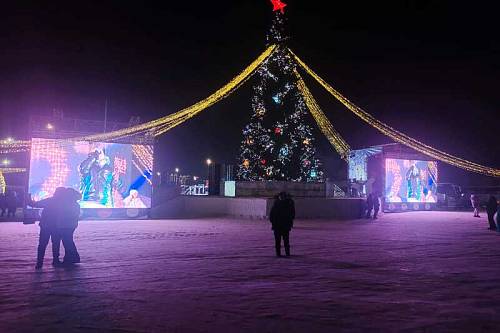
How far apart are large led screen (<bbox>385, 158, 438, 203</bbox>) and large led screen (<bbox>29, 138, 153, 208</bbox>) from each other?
16990 mm

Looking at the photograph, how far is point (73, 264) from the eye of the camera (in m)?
8.94

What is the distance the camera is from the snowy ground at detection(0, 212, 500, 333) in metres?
5.10

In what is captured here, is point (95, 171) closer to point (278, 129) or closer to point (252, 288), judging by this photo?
point (278, 129)

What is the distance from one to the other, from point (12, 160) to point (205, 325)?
5520 centimetres

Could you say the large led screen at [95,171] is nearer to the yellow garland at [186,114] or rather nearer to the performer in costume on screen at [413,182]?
the yellow garland at [186,114]

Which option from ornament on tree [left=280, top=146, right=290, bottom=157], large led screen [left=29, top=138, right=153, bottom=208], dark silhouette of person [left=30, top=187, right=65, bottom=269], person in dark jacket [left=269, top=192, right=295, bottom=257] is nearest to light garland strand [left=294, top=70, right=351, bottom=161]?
ornament on tree [left=280, top=146, right=290, bottom=157]

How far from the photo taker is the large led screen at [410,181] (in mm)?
32156

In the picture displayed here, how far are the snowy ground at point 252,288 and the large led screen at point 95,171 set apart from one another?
9.04 m

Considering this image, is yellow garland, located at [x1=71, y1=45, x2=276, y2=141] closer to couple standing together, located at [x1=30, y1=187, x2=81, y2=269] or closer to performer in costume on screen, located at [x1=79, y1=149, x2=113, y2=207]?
performer in costume on screen, located at [x1=79, y1=149, x2=113, y2=207]

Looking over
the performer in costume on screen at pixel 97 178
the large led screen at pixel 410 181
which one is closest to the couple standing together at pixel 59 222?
the performer in costume on screen at pixel 97 178

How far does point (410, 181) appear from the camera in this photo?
109 ft

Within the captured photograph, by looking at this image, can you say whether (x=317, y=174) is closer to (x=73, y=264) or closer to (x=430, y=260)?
(x=430, y=260)

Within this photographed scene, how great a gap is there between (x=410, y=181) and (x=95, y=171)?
21.7m

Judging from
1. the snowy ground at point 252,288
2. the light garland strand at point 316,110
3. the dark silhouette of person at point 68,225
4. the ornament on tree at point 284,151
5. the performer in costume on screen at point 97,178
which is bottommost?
the snowy ground at point 252,288
